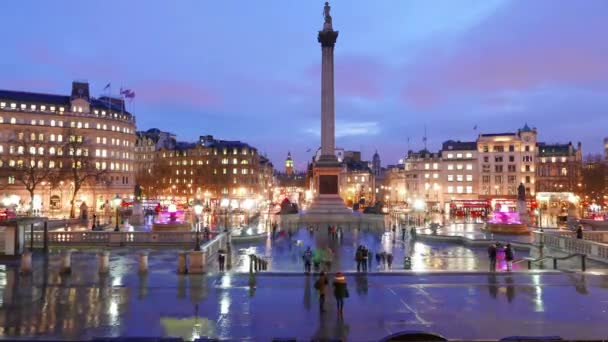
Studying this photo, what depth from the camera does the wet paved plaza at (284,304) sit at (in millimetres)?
14891

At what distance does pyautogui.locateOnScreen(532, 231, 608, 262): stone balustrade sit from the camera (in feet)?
98.2

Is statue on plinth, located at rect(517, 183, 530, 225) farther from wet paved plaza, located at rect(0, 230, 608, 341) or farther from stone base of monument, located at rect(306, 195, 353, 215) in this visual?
wet paved plaza, located at rect(0, 230, 608, 341)

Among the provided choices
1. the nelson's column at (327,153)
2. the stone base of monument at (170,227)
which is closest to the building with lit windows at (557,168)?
the nelson's column at (327,153)

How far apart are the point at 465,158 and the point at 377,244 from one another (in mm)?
89944

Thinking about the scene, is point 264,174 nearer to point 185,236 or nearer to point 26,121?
point 26,121

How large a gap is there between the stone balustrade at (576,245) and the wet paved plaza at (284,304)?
2.44 metres

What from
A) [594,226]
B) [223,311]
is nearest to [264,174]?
[594,226]

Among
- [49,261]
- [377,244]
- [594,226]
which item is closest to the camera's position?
[49,261]

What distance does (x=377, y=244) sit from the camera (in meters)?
42.6

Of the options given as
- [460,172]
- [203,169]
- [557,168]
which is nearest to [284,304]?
[460,172]

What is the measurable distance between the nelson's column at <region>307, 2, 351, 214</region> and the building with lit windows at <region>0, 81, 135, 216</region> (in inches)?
1692

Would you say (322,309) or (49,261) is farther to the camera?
(49,261)

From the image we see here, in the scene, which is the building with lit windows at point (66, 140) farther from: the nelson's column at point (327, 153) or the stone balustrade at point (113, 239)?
the stone balustrade at point (113, 239)

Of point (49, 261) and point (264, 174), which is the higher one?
point (264, 174)
